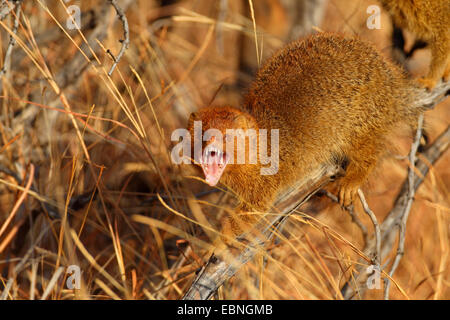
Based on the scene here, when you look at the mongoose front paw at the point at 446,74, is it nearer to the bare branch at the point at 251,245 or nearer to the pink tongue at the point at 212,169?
the bare branch at the point at 251,245

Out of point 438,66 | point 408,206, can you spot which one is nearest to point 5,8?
point 408,206

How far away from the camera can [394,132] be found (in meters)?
2.18

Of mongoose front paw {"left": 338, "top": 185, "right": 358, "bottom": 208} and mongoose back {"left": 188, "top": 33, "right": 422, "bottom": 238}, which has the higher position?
mongoose back {"left": 188, "top": 33, "right": 422, "bottom": 238}

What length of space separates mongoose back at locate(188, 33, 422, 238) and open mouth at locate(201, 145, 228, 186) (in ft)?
0.26

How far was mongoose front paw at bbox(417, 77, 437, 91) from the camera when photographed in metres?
2.27

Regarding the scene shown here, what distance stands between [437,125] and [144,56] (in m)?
2.25

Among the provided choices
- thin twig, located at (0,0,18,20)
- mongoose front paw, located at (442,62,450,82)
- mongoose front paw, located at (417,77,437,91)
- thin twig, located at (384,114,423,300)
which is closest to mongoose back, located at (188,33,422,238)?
thin twig, located at (384,114,423,300)

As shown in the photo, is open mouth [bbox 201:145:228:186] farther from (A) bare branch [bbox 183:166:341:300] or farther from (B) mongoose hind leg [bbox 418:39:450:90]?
(B) mongoose hind leg [bbox 418:39:450:90]

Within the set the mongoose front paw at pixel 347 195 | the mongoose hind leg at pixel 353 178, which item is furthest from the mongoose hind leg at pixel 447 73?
the mongoose front paw at pixel 347 195

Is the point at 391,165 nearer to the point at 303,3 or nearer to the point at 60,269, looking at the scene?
the point at 303,3

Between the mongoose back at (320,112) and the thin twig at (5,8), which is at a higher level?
the thin twig at (5,8)

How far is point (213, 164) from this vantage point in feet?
5.92

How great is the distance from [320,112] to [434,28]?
2.69ft

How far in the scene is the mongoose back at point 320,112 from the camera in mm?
1957
